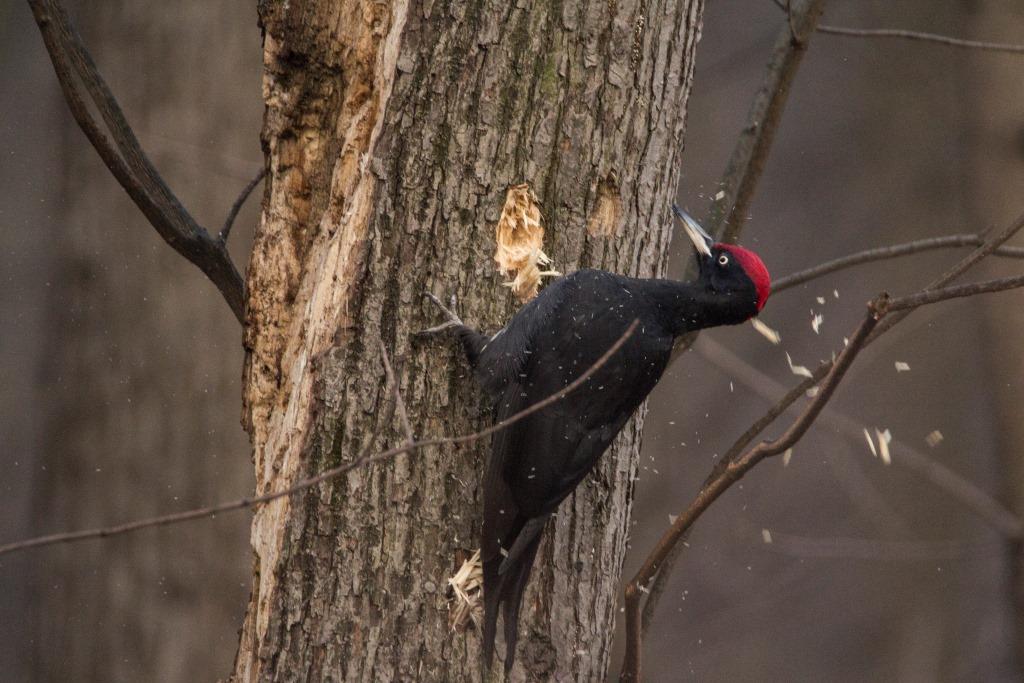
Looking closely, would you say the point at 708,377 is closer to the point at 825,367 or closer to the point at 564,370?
the point at 564,370

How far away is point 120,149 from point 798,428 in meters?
1.78

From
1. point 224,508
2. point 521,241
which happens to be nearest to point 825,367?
point 521,241

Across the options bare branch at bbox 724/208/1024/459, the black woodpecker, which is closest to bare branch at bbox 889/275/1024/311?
bare branch at bbox 724/208/1024/459

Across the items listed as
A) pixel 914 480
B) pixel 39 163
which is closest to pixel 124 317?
pixel 39 163

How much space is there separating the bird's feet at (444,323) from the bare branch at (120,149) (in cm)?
57

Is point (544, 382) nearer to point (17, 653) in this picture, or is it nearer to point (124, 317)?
point (124, 317)

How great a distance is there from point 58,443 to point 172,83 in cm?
152

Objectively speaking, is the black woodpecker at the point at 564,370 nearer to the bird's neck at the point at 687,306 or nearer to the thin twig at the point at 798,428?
the bird's neck at the point at 687,306

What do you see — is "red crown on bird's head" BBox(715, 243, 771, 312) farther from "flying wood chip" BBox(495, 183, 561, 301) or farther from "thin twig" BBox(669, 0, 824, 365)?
"flying wood chip" BBox(495, 183, 561, 301)

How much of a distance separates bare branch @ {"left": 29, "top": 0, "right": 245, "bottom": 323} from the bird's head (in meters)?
1.18

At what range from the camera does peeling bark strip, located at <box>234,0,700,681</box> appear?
7.31ft

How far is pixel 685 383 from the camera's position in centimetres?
771

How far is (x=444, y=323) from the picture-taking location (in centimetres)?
235

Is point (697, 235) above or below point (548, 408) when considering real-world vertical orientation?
above
